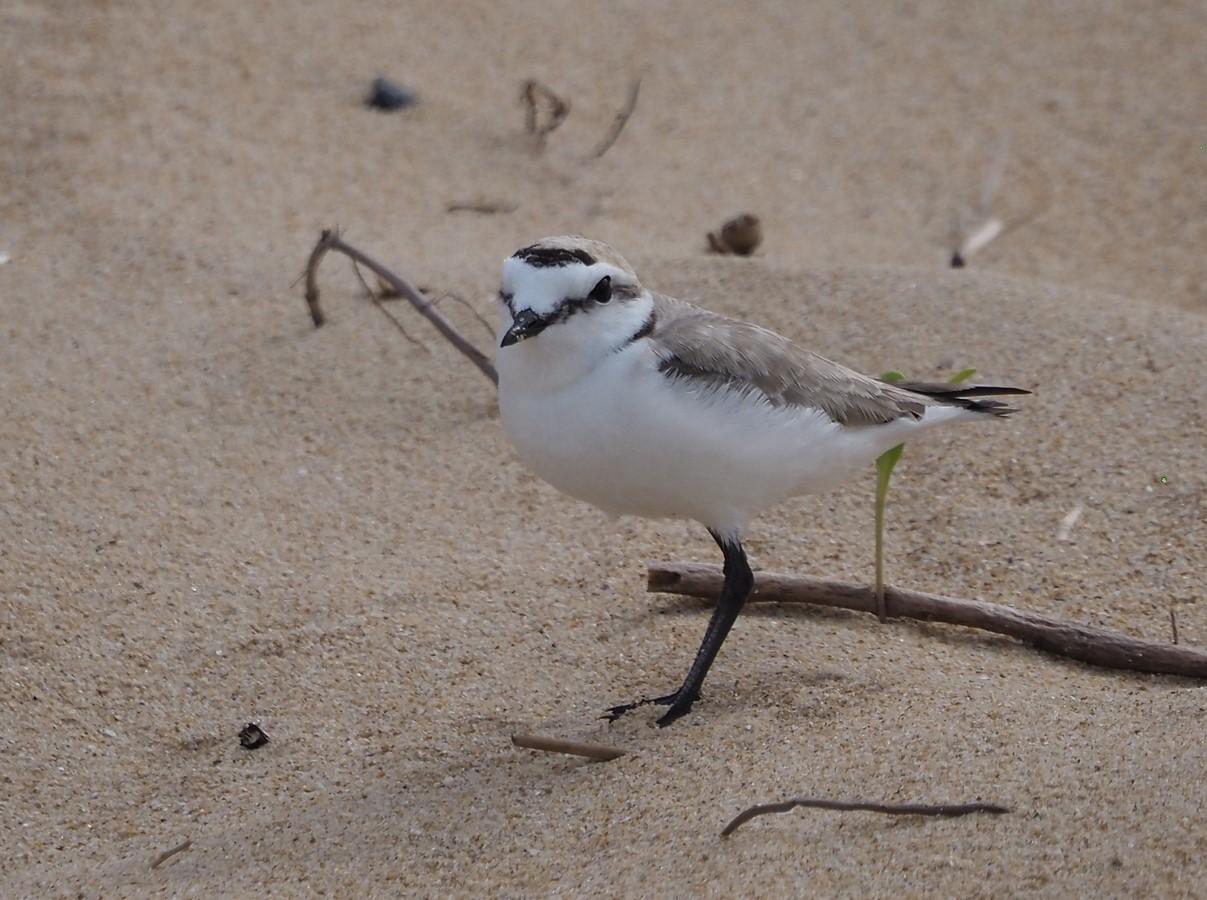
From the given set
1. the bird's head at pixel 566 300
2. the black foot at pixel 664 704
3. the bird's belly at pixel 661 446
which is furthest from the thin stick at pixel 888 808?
the bird's head at pixel 566 300

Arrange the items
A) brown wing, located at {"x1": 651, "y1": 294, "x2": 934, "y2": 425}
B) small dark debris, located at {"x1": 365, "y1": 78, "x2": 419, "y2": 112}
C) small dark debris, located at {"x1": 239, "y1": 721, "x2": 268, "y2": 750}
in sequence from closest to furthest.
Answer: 1. brown wing, located at {"x1": 651, "y1": 294, "x2": 934, "y2": 425}
2. small dark debris, located at {"x1": 239, "y1": 721, "x2": 268, "y2": 750}
3. small dark debris, located at {"x1": 365, "y1": 78, "x2": 419, "y2": 112}

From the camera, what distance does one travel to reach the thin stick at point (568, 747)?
128 inches

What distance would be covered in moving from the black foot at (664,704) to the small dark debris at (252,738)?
85 cm

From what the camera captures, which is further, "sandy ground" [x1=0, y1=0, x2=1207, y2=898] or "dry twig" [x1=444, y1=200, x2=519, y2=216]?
"dry twig" [x1=444, y1=200, x2=519, y2=216]

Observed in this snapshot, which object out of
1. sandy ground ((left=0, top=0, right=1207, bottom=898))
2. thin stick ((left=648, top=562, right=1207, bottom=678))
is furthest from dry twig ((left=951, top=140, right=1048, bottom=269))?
thin stick ((left=648, top=562, right=1207, bottom=678))

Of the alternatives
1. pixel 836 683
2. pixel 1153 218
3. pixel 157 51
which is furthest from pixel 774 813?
pixel 157 51

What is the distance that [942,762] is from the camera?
310 centimetres

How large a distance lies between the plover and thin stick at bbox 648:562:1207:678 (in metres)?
0.36

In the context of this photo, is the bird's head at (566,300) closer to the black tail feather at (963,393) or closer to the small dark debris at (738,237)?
the black tail feather at (963,393)

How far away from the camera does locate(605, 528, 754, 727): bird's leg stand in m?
3.59

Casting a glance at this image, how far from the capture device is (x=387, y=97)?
704 cm

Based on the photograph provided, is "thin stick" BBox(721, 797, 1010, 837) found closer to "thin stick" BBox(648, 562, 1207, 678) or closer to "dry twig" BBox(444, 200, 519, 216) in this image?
"thin stick" BBox(648, 562, 1207, 678)

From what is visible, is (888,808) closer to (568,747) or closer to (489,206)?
(568,747)

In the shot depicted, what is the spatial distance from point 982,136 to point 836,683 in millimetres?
4531
